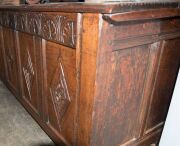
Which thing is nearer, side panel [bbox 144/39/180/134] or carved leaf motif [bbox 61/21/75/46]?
carved leaf motif [bbox 61/21/75/46]

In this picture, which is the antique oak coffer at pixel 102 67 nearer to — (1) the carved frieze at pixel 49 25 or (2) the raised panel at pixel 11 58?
(1) the carved frieze at pixel 49 25

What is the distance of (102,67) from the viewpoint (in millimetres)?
741

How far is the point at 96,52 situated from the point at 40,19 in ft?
1.76

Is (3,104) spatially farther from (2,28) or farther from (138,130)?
(138,130)

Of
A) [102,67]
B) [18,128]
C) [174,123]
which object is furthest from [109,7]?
[18,128]

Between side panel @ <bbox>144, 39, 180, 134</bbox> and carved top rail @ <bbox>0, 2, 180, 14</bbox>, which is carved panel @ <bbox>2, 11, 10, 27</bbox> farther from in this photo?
side panel @ <bbox>144, 39, 180, 134</bbox>

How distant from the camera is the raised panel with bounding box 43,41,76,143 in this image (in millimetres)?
919

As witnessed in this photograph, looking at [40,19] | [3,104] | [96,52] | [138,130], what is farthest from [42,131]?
[96,52]

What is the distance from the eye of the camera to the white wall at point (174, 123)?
93cm

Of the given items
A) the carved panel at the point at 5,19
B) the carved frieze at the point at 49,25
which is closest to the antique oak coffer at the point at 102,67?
the carved frieze at the point at 49,25

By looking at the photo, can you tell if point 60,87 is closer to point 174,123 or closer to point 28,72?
point 28,72

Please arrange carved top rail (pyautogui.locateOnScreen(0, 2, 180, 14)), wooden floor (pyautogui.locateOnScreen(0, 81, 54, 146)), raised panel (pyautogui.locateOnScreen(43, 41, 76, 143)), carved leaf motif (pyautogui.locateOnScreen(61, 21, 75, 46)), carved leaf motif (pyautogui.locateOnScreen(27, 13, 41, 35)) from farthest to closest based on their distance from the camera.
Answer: wooden floor (pyautogui.locateOnScreen(0, 81, 54, 146))
carved leaf motif (pyautogui.locateOnScreen(27, 13, 41, 35))
raised panel (pyautogui.locateOnScreen(43, 41, 76, 143))
carved leaf motif (pyautogui.locateOnScreen(61, 21, 75, 46))
carved top rail (pyautogui.locateOnScreen(0, 2, 180, 14))

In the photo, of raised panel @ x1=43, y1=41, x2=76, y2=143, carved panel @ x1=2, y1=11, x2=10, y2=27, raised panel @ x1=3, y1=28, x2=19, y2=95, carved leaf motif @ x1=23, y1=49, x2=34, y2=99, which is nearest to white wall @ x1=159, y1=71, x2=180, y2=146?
raised panel @ x1=43, y1=41, x2=76, y2=143

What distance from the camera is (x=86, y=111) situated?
842 millimetres
